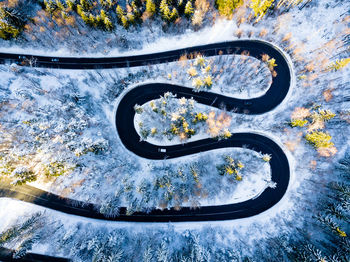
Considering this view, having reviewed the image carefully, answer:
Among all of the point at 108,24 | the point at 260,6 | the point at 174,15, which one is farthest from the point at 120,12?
the point at 260,6

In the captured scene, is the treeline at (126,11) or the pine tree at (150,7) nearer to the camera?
the pine tree at (150,7)

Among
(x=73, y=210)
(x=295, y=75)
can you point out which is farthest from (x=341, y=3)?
(x=73, y=210)

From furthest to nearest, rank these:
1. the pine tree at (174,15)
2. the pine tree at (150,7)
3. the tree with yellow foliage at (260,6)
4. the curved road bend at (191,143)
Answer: the pine tree at (174,15), the curved road bend at (191,143), the pine tree at (150,7), the tree with yellow foliage at (260,6)

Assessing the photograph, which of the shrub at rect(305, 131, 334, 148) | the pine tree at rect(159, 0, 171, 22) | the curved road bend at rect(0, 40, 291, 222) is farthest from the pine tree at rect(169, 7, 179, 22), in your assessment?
the shrub at rect(305, 131, 334, 148)

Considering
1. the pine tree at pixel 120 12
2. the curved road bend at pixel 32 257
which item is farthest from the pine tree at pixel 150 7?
the curved road bend at pixel 32 257

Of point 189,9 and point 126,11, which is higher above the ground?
point 126,11

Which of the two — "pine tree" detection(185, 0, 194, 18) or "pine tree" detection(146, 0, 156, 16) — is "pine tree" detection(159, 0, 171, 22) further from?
"pine tree" detection(185, 0, 194, 18)

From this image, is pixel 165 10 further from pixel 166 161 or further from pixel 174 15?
pixel 166 161

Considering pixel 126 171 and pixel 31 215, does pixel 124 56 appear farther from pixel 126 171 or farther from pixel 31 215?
pixel 31 215

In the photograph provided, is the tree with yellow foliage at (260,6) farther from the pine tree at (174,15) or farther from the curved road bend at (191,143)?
the pine tree at (174,15)
